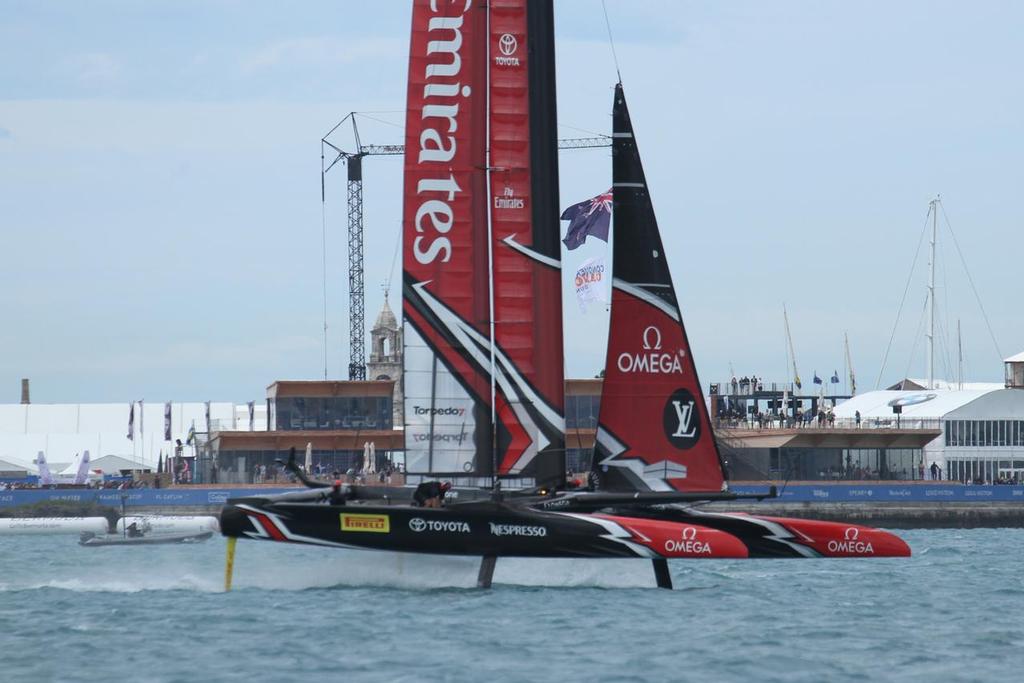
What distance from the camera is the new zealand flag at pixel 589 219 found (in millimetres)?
43875

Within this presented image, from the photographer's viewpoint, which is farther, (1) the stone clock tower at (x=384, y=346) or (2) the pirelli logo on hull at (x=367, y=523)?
(1) the stone clock tower at (x=384, y=346)

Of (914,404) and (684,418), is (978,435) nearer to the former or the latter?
(914,404)

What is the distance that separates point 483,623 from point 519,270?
6829 millimetres

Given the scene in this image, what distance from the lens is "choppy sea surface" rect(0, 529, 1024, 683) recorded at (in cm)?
1659

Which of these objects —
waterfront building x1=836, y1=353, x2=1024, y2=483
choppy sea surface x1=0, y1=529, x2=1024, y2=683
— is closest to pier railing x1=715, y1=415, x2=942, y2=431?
waterfront building x1=836, y1=353, x2=1024, y2=483

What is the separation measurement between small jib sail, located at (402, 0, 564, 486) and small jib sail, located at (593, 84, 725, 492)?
864 mm

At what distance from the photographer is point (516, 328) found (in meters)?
24.8

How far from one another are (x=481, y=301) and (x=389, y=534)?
14.0 feet

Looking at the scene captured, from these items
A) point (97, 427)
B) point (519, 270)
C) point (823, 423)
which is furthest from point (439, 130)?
point (97, 427)

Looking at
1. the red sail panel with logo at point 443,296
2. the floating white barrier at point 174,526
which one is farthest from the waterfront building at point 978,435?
the red sail panel with logo at point 443,296

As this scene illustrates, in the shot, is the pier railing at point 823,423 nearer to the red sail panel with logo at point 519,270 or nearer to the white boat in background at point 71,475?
the white boat in background at point 71,475

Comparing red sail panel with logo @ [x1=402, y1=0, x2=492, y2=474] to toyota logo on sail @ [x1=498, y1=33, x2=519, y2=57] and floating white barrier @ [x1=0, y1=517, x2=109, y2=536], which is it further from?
floating white barrier @ [x1=0, y1=517, x2=109, y2=536]

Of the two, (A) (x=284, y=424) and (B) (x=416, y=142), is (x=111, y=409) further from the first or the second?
(B) (x=416, y=142)

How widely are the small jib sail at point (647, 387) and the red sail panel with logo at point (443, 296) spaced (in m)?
2.09
